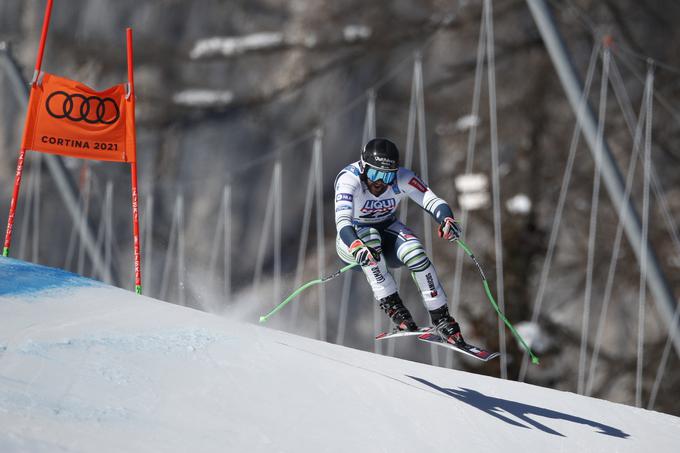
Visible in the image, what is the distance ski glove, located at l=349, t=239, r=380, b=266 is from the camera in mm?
5230

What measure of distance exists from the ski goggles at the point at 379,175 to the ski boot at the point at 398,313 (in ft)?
2.48

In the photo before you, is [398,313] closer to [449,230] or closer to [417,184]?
[449,230]

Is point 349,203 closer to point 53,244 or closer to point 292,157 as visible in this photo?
point 292,157

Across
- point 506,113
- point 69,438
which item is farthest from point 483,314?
point 69,438

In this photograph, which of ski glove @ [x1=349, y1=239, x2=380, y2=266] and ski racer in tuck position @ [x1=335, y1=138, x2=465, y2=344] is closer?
ski glove @ [x1=349, y1=239, x2=380, y2=266]

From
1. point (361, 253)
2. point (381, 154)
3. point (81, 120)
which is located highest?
point (81, 120)

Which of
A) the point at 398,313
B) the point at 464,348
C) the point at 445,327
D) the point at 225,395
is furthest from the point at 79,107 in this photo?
the point at 225,395

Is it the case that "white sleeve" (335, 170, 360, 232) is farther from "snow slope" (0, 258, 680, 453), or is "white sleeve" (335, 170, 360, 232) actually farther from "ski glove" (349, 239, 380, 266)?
"snow slope" (0, 258, 680, 453)

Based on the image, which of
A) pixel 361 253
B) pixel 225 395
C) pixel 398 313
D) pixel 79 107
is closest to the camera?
pixel 225 395

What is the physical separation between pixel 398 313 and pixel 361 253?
0.62 meters

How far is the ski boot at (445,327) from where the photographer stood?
17.9 feet

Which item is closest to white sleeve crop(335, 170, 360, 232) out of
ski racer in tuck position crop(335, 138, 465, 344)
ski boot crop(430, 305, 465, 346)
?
ski racer in tuck position crop(335, 138, 465, 344)

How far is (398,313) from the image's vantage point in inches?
223

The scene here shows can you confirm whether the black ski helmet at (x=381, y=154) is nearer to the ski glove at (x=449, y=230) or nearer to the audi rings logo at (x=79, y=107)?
the ski glove at (x=449, y=230)
